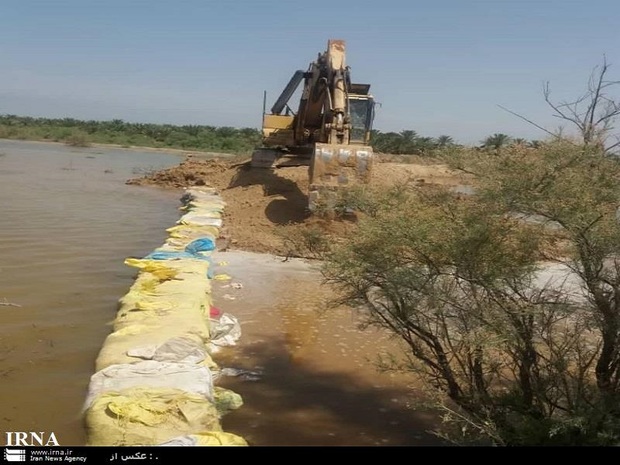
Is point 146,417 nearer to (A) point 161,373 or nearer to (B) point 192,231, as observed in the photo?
(A) point 161,373

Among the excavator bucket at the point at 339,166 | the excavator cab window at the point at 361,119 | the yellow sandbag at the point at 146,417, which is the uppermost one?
the excavator cab window at the point at 361,119

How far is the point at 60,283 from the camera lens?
6.93 meters

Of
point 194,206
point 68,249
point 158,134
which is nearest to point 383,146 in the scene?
point 158,134

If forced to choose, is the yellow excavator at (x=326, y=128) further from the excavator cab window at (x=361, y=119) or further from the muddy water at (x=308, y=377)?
the muddy water at (x=308, y=377)

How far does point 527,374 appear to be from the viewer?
3.66 m

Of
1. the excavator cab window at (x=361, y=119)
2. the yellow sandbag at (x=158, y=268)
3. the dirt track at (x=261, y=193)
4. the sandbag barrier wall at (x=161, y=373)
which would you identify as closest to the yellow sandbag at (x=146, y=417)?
the sandbag barrier wall at (x=161, y=373)

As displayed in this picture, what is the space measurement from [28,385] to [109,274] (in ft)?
11.2

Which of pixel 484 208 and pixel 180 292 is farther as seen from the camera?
pixel 180 292

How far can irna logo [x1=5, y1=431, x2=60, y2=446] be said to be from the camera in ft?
11.1

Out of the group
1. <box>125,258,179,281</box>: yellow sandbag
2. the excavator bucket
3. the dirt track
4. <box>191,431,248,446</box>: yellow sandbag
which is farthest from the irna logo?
the excavator bucket

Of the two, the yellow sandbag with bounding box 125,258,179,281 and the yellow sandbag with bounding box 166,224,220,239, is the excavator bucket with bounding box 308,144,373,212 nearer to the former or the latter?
the yellow sandbag with bounding box 166,224,220,239

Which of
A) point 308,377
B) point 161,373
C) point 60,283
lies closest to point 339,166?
point 60,283

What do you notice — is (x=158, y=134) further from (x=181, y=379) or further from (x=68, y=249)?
(x=181, y=379)

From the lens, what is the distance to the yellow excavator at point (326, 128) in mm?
10211
